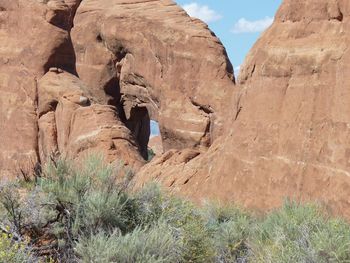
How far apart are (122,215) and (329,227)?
2533 millimetres

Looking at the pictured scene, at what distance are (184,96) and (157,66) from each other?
63.4 inches

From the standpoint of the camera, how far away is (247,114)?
14.5m

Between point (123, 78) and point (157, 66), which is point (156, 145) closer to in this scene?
point (123, 78)


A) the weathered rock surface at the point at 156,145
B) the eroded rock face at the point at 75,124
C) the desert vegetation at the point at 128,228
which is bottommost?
the weathered rock surface at the point at 156,145

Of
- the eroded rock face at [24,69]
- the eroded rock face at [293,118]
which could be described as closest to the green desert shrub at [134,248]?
the eroded rock face at [293,118]

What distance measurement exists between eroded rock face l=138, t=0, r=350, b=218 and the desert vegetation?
6.07 ft

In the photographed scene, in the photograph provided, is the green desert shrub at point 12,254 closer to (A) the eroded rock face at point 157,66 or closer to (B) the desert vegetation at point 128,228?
(B) the desert vegetation at point 128,228

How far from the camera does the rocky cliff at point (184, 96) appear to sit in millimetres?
12609

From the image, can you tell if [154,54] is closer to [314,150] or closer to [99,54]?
[99,54]

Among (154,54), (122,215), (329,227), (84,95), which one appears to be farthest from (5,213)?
(154,54)

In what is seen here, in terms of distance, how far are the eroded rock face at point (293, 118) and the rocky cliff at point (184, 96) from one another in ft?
0.08

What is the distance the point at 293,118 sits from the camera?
43.3ft

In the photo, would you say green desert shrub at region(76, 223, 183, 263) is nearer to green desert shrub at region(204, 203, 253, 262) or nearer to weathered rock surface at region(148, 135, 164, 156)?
green desert shrub at region(204, 203, 253, 262)

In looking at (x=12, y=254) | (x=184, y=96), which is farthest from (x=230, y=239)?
(x=184, y=96)
